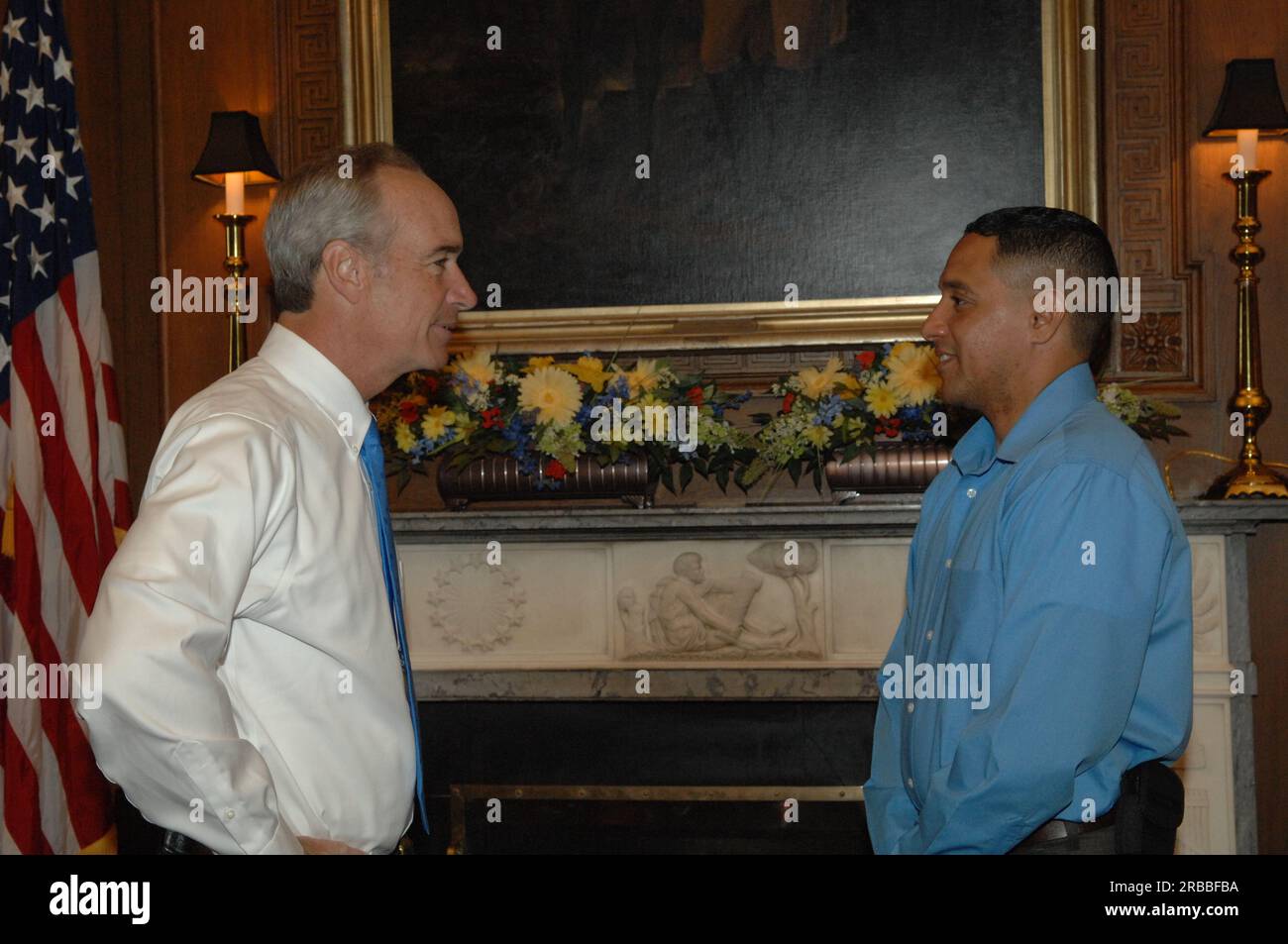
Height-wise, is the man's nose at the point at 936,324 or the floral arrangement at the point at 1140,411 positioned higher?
the man's nose at the point at 936,324

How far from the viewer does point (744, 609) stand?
13.2 feet

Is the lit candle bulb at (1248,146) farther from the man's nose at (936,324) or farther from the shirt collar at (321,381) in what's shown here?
the shirt collar at (321,381)

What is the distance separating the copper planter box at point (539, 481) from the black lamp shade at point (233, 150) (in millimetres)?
1321

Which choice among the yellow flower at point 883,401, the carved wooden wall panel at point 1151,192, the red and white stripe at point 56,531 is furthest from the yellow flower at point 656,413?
the red and white stripe at point 56,531

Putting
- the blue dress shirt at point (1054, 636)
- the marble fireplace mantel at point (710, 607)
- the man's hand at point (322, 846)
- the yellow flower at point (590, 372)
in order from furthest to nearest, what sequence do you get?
the yellow flower at point (590, 372) → the marble fireplace mantel at point (710, 607) → the blue dress shirt at point (1054, 636) → the man's hand at point (322, 846)

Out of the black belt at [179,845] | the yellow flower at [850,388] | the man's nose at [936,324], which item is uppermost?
the man's nose at [936,324]

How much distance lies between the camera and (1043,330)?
7.02ft

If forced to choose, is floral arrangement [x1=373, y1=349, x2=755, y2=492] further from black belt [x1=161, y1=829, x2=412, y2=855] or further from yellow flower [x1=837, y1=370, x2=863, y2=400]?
black belt [x1=161, y1=829, x2=412, y2=855]

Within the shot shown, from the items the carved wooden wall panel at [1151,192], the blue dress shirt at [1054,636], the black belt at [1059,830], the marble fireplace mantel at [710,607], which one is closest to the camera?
the blue dress shirt at [1054,636]

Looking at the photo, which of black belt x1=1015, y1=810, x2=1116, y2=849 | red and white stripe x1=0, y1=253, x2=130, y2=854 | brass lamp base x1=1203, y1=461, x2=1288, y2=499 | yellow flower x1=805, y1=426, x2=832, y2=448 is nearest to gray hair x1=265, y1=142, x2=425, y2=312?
black belt x1=1015, y1=810, x2=1116, y2=849

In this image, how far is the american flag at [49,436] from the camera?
397cm

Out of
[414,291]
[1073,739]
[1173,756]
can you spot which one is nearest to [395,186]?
[414,291]

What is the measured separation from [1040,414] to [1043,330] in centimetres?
16

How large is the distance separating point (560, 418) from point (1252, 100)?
8.20ft
